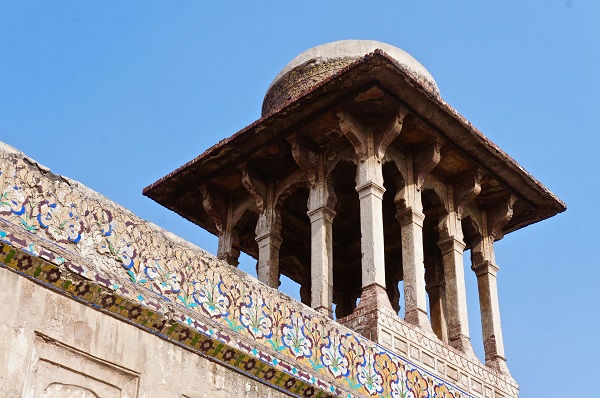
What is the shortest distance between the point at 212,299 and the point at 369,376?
193 centimetres

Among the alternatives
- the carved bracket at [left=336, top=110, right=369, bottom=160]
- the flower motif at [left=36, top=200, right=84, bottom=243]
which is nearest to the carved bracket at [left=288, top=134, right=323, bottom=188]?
the carved bracket at [left=336, top=110, right=369, bottom=160]

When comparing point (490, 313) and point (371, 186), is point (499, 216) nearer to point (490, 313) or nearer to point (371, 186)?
point (490, 313)

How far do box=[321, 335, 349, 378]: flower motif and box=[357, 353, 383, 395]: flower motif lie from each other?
0.21m

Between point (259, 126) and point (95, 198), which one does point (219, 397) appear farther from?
point (259, 126)

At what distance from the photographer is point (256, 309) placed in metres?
7.05

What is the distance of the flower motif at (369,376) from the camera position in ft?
26.0

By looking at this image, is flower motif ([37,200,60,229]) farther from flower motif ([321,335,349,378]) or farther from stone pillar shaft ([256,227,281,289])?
stone pillar shaft ([256,227,281,289])

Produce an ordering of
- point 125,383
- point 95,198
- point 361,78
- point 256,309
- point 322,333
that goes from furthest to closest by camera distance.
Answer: point 361,78, point 322,333, point 256,309, point 95,198, point 125,383

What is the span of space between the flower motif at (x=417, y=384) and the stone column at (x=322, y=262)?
4.30 feet

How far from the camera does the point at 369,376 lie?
8.02 m

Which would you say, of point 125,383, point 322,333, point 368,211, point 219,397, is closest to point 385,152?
point 368,211

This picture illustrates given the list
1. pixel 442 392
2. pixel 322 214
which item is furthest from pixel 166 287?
pixel 322 214

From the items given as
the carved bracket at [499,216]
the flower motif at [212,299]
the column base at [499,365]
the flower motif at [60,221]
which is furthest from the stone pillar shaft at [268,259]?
the flower motif at [60,221]

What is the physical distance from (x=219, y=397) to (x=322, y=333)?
4.78 feet
